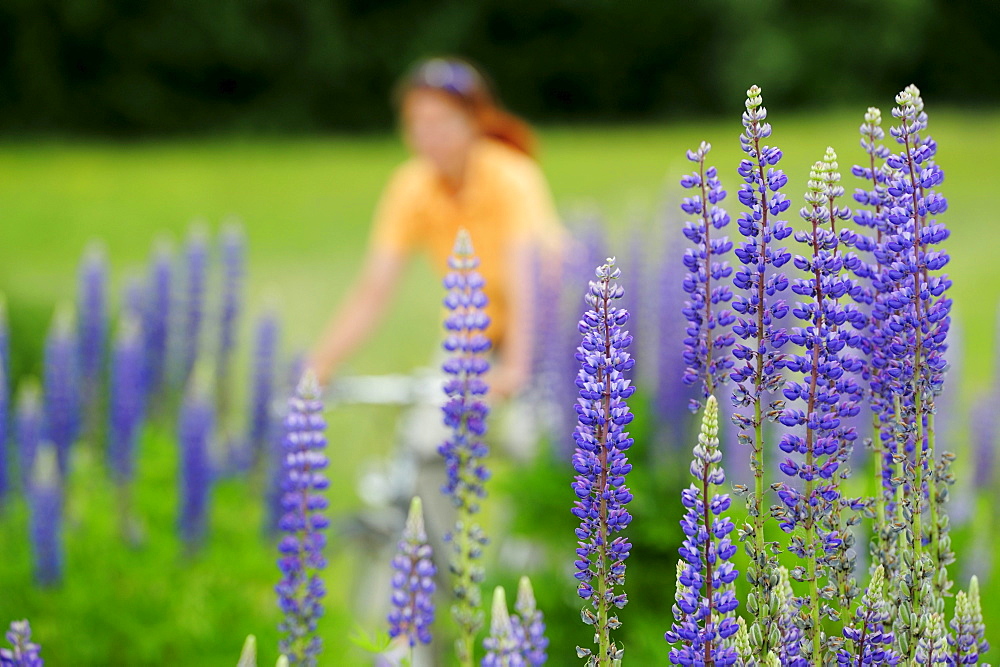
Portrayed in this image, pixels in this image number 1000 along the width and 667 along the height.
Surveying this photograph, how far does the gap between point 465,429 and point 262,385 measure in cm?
213

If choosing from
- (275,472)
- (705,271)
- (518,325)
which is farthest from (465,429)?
(518,325)

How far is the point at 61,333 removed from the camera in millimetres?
3230

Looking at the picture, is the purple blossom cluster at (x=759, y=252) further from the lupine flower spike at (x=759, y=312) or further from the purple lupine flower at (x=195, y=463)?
the purple lupine flower at (x=195, y=463)

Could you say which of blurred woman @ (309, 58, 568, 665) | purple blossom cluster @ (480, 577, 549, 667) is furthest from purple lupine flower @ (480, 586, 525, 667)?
blurred woman @ (309, 58, 568, 665)

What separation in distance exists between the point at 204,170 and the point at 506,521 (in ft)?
71.5

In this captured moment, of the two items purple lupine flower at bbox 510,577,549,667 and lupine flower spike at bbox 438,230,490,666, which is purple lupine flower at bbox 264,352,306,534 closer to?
lupine flower spike at bbox 438,230,490,666

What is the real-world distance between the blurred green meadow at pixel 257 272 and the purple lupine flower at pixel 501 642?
166cm

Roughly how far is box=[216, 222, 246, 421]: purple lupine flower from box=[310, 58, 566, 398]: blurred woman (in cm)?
76

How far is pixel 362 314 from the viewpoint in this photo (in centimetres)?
518

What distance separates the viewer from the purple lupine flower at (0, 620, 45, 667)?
1453 millimetres

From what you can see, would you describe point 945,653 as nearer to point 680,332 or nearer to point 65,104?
point 680,332

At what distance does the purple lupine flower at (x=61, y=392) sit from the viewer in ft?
10.7

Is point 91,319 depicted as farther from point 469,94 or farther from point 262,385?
point 469,94

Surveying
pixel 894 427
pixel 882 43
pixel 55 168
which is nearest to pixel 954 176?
pixel 882 43
